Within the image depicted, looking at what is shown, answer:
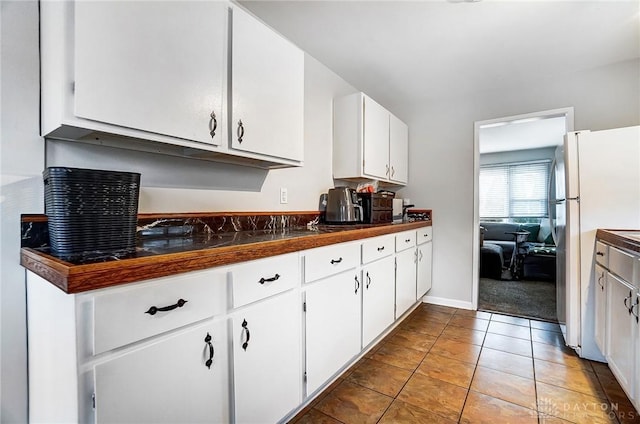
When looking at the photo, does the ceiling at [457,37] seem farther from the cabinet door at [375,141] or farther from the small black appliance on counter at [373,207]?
the small black appliance on counter at [373,207]

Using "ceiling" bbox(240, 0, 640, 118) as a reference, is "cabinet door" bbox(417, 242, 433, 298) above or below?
below

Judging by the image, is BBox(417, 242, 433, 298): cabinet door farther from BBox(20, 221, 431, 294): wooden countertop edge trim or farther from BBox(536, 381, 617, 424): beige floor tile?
BBox(20, 221, 431, 294): wooden countertop edge trim

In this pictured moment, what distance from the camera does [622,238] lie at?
1.60 metres

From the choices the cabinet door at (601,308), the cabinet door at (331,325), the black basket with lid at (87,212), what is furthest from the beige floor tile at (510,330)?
the black basket with lid at (87,212)

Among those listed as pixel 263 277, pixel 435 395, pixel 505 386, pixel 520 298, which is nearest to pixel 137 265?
pixel 263 277

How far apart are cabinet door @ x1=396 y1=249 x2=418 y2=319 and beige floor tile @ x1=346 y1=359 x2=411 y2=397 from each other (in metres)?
0.58

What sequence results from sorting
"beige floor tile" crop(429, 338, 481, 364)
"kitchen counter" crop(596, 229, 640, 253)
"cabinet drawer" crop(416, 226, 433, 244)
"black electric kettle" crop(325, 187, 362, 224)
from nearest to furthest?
1. "kitchen counter" crop(596, 229, 640, 253)
2. "beige floor tile" crop(429, 338, 481, 364)
3. "black electric kettle" crop(325, 187, 362, 224)
4. "cabinet drawer" crop(416, 226, 433, 244)

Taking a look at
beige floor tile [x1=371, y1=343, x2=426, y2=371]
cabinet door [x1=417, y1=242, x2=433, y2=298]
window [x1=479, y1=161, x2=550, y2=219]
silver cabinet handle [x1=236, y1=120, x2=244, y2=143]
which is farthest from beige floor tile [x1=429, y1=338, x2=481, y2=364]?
window [x1=479, y1=161, x2=550, y2=219]

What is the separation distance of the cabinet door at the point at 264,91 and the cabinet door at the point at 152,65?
0.32ft

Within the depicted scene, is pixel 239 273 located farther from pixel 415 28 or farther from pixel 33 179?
pixel 415 28

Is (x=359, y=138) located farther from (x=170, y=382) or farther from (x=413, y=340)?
(x=170, y=382)

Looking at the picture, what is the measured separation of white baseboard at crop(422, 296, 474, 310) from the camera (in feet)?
10.5

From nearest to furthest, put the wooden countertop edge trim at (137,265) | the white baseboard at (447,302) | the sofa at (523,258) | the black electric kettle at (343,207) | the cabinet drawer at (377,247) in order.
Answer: the wooden countertop edge trim at (137,265), the cabinet drawer at (377,247), the black electric kettle at (343,207), the white baseboard at (447,302), the sofa at (523,258)

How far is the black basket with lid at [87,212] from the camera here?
917mm
